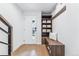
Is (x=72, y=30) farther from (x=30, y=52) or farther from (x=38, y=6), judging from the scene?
(x=38, y=6)

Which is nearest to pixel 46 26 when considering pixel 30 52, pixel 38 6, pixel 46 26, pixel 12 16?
pixel 46 26

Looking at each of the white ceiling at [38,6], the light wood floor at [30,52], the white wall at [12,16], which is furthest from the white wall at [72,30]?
the white ceiling at [38,6]

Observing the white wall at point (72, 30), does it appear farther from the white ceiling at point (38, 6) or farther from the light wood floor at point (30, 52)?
the white ceiling at point (38, 6)

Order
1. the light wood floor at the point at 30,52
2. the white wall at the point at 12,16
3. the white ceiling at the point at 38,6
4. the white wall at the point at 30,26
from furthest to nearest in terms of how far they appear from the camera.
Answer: the white wall at the point at 30,26
the white ceiling at the point at 38,6
the light wood floor at the point at 30,52
the white wall at the point at 12,16

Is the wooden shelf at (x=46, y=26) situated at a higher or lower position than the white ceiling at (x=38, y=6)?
lower

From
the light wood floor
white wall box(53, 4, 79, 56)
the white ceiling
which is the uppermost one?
the white ceiling

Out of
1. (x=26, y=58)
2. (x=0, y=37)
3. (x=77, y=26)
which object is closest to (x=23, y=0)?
(x=26, y=58)

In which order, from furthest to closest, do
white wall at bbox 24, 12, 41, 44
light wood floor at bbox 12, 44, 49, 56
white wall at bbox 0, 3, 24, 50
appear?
white wall at bbox 24, 12, 41, 44 < light wood floor at bbox 12, 44, 49, 56 < white wall at bbox 0, 3, 24, 50

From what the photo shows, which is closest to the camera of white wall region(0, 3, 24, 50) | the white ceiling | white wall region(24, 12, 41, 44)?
white wall region(0, 3, 24, 50)

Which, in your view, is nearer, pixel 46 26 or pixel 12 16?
pixel 12 16

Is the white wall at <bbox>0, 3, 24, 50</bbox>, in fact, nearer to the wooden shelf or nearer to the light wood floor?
the light wood floor

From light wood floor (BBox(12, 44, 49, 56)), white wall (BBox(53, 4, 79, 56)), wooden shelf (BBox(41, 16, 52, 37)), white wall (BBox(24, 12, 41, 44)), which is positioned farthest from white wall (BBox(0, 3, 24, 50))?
wooden shelf (BBox(41, 16, 52, 37))

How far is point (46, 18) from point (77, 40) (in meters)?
5.61

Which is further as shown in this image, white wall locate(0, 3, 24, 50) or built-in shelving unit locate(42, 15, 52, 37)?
built-in shelving unit locate(42, 15, 52, 37)
